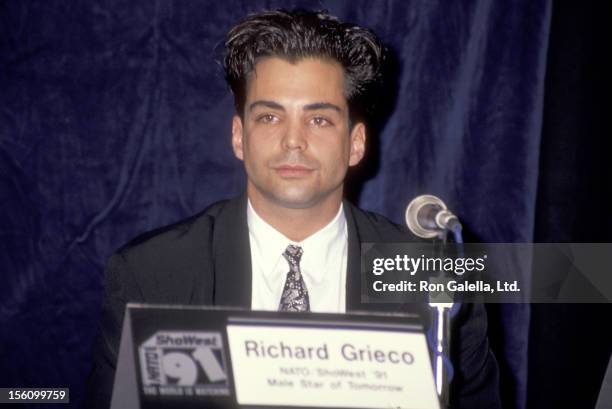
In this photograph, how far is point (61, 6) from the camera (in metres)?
1.93

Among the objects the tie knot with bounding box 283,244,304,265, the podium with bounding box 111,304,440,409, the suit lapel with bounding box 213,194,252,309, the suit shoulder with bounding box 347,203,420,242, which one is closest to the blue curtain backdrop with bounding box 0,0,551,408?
the suit shoulder with bounding box 347,203,420,242

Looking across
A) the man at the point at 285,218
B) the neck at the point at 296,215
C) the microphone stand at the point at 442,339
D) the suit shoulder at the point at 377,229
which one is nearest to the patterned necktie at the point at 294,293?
the man at the point at 285,218

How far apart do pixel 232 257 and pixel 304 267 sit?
0.20 m

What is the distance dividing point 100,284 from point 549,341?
1.41 m

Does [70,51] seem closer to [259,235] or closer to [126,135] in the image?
[126,135]

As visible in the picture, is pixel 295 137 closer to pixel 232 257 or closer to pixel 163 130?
pixel 232 257

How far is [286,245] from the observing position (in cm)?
172

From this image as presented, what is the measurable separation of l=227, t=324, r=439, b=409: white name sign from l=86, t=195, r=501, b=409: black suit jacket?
57 cm

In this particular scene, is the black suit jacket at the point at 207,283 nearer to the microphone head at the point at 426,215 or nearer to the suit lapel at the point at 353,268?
the suit lapel at the point at 353,268

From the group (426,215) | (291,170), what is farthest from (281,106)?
(426,215)

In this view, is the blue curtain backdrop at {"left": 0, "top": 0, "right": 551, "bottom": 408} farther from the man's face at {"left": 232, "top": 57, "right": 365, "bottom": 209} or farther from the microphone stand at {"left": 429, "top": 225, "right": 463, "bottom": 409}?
the microphone stand at {"left": 429, "top": 225, "right": 463, "bottom": 409}

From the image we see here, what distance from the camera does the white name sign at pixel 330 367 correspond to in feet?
3.01

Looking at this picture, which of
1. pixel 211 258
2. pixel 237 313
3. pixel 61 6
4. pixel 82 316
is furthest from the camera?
pixel 82 316

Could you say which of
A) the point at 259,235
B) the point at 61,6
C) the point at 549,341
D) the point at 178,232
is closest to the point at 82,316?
the point at 178,232
